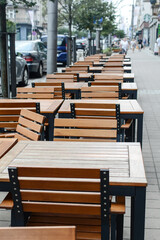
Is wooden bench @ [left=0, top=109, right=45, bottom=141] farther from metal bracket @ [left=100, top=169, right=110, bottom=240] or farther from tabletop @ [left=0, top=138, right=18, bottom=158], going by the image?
metal bracket @ [left=100, top=169, right=110, bottom=240]

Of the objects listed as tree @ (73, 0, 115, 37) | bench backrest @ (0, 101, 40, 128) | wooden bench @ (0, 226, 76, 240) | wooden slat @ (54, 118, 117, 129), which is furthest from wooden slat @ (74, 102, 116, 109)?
tree @ (73, 0, 115, 37)

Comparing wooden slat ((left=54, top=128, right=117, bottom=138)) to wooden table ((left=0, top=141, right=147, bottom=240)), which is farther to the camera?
wooden slat ((left=54, top=128, right=117, bottom=138))

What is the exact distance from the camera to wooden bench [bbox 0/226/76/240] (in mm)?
1600

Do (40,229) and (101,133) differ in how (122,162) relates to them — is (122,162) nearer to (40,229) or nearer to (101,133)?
(101,133)

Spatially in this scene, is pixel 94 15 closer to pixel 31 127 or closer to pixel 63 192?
pixel 31 127

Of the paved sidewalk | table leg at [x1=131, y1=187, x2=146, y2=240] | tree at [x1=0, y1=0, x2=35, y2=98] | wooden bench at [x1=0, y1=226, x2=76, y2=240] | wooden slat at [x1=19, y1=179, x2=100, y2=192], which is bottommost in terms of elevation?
the paved sidewalk

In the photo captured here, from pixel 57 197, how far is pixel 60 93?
5197 millimetres

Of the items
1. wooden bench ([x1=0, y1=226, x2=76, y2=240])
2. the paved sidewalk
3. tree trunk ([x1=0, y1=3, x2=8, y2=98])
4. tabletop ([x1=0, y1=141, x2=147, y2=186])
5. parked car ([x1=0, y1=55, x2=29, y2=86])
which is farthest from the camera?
parked car ([x1=0, y1=55, x2=29, y2=86])

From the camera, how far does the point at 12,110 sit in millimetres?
5164

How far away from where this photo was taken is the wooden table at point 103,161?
8.79 feet

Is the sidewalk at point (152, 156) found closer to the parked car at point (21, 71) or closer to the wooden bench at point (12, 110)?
the wooden bench at point (12, 110)

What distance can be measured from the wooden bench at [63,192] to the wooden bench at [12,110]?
262cm

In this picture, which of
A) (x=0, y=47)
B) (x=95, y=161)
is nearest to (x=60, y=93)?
(x=0, y=47)

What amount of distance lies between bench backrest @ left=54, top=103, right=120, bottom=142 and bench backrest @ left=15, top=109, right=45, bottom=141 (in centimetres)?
16
